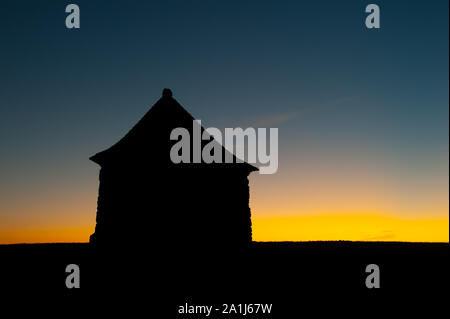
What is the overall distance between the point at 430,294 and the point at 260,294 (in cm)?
787

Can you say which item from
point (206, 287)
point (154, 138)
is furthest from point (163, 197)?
point (206, 287)

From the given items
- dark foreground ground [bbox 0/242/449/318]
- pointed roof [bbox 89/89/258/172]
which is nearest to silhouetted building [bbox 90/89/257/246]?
pointed roof [bbox 89/89/258/172]

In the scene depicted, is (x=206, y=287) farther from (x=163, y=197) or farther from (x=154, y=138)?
(x=154, y=138)

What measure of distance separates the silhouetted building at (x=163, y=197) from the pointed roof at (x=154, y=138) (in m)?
0.05

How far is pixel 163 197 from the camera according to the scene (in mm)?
17594

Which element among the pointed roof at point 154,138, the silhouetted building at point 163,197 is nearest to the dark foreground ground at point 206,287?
the silhouetted building at point 163,197

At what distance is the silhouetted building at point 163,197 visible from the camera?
17.4m

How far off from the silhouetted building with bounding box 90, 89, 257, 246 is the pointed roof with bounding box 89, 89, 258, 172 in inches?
1.8

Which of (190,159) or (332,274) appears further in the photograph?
(332,274)

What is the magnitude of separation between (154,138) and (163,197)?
111 inches

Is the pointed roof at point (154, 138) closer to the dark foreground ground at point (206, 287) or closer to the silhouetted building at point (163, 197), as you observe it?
the silhouetted building at point (163, 197)
